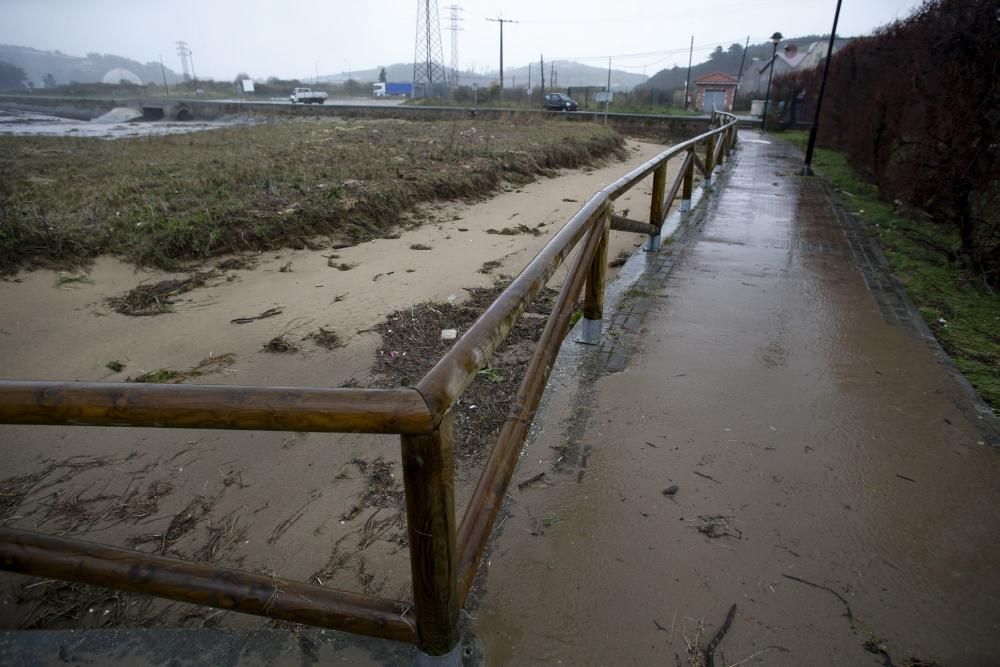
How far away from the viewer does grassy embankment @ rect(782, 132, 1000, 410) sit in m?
3.15

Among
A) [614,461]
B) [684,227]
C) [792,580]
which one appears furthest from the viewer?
[684,227]

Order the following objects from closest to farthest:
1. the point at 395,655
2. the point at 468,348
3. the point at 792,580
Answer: the point at 468,348 → the point at 395,655 → the point at 792,580

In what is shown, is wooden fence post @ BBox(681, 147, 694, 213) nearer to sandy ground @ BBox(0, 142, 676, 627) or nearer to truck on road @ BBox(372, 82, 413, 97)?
sandy ground @ BBox(0, 142, 676, 627)

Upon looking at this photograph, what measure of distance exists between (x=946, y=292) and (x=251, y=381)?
517 centimetres

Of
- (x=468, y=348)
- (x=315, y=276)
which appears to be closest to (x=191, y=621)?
(x=468, y=348)

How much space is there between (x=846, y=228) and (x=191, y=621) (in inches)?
286

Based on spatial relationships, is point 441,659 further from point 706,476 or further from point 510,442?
point 706,476

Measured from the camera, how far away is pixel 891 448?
2.38m

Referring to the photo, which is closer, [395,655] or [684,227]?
[395,655]

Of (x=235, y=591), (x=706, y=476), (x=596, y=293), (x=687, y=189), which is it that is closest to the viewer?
(x=235, y=591)

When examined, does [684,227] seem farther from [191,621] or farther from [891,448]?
[191,621]

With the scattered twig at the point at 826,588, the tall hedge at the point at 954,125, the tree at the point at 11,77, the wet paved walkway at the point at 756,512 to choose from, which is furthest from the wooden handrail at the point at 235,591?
the tree at the point at 11,77

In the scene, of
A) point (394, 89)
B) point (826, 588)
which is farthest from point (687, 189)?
point (394, 89)

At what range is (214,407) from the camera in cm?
96
